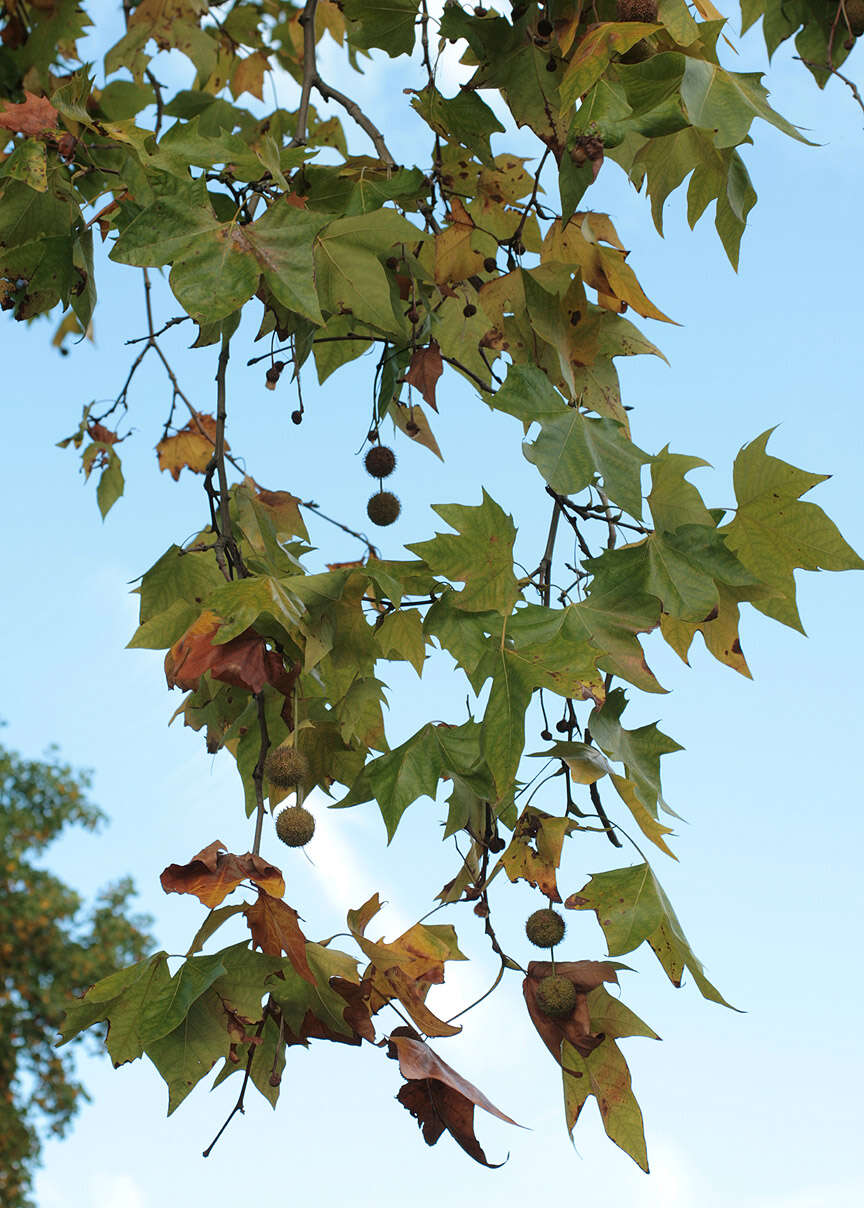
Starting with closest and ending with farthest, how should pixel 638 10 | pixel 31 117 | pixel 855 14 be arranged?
pixel 638 10, pixel 31 117, pixel 855 14

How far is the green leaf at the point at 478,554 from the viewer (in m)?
1.44

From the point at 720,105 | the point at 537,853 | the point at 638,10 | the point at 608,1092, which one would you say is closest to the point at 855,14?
the point at 638,10

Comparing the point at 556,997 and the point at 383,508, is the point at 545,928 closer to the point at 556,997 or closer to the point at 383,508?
the point at 556,997

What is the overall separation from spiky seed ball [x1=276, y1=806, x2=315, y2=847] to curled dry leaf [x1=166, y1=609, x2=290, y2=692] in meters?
0.21

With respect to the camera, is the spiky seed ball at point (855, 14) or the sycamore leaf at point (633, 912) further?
the spiky seed ball at point (855, 14)

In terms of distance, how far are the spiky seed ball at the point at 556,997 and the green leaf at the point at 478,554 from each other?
1.53 feet

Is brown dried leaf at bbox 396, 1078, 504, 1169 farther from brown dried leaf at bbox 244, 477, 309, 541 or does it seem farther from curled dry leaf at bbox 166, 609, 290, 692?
brown dried leaf at bbox 244, 477, 309, 541

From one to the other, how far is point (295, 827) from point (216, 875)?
0.27m

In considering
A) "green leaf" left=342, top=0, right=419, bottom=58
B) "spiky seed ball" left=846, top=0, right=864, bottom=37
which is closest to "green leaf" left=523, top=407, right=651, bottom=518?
"green leaf" left=342, top=0, right=419, bottom=58

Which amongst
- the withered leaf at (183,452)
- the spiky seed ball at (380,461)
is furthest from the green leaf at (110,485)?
the spiky seed ball at (380,461)

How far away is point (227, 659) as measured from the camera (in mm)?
1458

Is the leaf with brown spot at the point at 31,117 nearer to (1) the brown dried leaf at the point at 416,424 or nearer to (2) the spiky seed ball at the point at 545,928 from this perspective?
(1) the brown dried leaf at the point at 416,424

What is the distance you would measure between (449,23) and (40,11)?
1.97 metres

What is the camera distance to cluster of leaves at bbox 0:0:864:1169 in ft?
4.60
